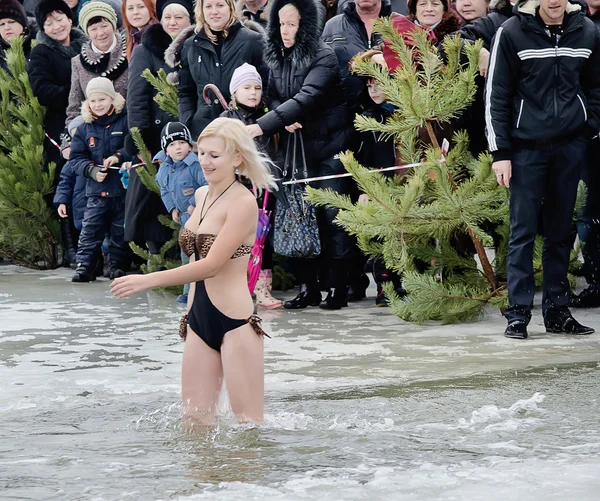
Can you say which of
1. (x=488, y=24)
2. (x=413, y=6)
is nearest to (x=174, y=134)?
(x=413, y=6)

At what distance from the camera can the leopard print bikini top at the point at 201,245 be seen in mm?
5309

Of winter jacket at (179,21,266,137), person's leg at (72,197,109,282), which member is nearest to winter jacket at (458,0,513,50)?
winter jacket at (179,21,266,137)

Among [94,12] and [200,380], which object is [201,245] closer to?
[200,380]

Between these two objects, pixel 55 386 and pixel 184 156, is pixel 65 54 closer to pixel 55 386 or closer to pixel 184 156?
pixel 184 156

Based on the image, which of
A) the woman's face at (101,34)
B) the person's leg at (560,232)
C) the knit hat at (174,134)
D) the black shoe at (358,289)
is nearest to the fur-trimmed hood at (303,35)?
the knit hat at (174,134)

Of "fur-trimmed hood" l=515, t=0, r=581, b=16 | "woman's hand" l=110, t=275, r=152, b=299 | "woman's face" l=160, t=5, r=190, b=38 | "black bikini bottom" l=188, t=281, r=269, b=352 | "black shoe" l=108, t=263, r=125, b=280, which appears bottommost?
"black shoe" l=108, t=263, r=125, b=280

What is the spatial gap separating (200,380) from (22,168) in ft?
24.0

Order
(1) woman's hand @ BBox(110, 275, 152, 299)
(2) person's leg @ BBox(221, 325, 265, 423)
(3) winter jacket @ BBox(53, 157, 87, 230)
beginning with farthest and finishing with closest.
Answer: (3) winter jacket @ BBox(53, 157, 87, 230) < (2) person's leg @ BBox(221, 325, 265, 423) < (1) woman's hand @ BBox(110, 275, 152, 299)

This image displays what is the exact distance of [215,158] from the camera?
5367 mm

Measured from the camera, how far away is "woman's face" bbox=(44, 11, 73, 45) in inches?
481

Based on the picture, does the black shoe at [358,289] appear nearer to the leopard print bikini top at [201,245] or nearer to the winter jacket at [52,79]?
the winter jacket at [52,79]

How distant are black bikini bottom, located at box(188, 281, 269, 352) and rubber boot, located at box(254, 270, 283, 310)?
160 inches

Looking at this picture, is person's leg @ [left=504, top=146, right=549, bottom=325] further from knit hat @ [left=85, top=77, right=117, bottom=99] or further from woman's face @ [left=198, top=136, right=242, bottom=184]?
knit hat @ [left=85, top=77, right=117, bottom=99]

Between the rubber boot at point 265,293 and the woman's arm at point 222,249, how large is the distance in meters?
4.07
